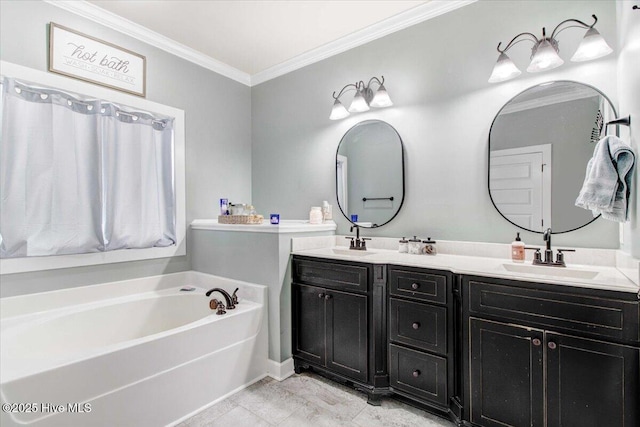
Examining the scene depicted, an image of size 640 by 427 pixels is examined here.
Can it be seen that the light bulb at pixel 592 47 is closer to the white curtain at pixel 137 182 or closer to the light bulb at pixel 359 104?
the light bulb at pixel 359 104

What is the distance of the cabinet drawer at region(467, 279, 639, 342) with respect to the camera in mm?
1288

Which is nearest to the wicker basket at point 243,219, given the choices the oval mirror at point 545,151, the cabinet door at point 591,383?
the oval mirror at point 545,151

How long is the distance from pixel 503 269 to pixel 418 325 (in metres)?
0.57

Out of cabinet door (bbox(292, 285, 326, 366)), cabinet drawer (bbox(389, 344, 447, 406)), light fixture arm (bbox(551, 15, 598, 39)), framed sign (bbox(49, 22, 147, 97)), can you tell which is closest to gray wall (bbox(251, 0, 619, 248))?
→ light fixture arm (bbox(551, 15, 598, 39))

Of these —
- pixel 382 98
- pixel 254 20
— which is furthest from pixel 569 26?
pixel 254 20

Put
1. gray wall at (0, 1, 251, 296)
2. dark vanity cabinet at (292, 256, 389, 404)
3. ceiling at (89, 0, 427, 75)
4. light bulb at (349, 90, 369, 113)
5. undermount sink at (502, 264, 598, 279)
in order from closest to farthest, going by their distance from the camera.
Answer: undermount sink at (502, 264, 598, 279), dark vanity cabinet at (292, 256, 389, 404), gray wall at (0, 1, 251, 296), ceiling at (89, 0, 427, 75), light bulb at (349, 90, 369, 113)

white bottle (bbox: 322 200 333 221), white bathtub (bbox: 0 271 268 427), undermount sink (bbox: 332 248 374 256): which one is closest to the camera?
white bathtub (bbox: 0 271 268 427)

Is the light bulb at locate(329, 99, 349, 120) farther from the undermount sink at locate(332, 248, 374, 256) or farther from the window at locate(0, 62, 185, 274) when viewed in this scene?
the window at locate(0, 62, 185, 274)

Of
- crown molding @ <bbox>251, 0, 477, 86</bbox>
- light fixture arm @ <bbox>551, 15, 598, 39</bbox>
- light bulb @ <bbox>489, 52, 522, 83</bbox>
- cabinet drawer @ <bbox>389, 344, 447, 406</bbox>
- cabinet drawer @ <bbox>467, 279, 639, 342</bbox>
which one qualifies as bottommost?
cabinet drawer @ <bbox>389, 344, 447, 406</bbox>

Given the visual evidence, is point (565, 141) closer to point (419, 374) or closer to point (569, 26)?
point (569, 26)

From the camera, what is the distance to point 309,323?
2340 millimetres

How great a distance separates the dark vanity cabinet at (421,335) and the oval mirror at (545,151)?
2.53 feet

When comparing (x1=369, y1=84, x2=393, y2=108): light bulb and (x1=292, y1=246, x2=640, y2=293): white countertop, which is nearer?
(x1=292, y1=246, x2=640, y2=293): white countertop

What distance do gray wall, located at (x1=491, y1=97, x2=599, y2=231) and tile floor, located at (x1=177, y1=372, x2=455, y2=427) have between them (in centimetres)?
143
